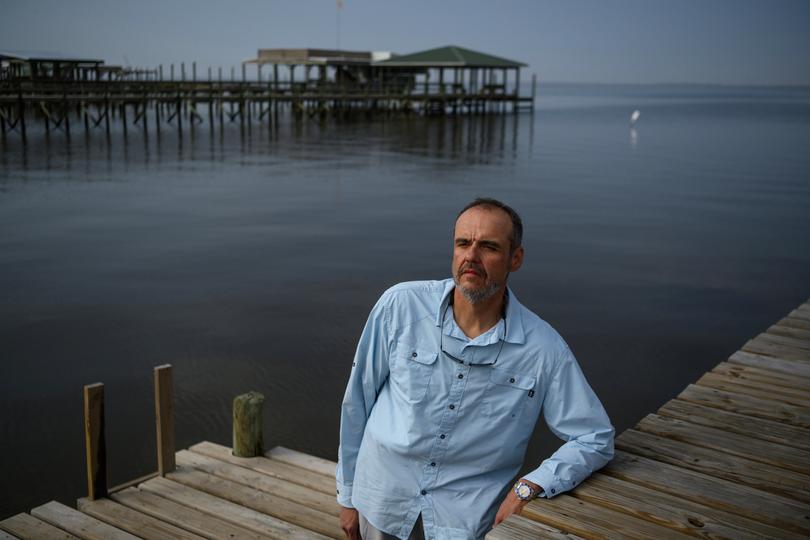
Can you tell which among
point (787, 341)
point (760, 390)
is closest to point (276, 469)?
point (760, 390)

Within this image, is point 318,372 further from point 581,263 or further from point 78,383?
point 581,263

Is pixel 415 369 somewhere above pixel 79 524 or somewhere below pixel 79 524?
above

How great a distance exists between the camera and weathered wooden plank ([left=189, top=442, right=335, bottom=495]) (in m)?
5.59

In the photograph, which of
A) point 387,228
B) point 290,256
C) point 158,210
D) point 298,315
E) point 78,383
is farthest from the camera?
point 158,210

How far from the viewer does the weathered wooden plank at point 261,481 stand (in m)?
5.29

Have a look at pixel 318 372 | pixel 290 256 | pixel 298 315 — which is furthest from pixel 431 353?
pixel 290 256

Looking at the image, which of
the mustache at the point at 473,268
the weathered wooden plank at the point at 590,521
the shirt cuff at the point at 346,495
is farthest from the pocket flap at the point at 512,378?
the shirt cuff at the point at 346,495

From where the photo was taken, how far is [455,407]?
9.96ft

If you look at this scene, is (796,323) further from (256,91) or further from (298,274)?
(256,91)

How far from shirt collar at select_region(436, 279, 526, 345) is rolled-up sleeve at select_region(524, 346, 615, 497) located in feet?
0.56

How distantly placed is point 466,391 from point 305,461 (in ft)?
10.7

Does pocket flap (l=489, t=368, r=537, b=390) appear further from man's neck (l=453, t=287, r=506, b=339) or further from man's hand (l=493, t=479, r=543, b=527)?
man's hand (l=493, t=479, r=543, b=527)

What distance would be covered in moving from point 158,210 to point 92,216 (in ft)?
5.13

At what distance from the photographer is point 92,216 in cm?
1891
